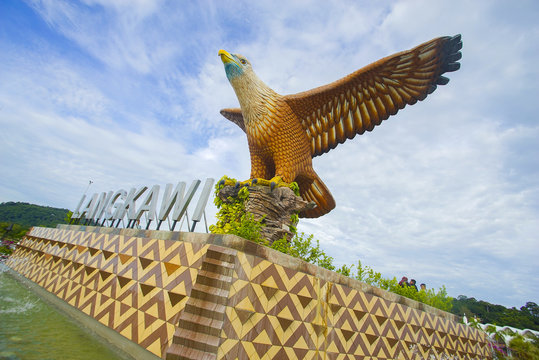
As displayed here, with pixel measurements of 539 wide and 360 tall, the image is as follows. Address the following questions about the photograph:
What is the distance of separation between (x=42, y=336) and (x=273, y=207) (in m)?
4.58

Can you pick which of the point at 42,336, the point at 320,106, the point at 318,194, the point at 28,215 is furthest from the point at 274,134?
the point at 28,215

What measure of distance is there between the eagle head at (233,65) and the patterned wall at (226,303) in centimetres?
465

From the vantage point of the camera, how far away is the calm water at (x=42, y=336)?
11.2 ft

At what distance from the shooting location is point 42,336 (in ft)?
13.2

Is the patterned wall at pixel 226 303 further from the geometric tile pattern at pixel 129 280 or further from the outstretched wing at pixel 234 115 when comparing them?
the outstretched wing at pixel 234 115

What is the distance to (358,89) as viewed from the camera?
24.6ft

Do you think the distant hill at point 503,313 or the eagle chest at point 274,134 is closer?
the eagle chest at point 274,134

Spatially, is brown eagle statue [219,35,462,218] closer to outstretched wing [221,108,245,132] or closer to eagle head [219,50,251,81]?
eagle head [219,50,251,81]

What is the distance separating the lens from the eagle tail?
832 centimetres

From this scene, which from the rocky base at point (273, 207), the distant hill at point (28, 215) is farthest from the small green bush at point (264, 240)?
the distant hill at point (28, 215)

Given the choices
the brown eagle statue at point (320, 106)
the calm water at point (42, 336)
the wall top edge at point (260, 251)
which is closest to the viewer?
the calm water at point (42, 336)

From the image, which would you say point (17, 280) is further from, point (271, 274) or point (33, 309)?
point (271, 274)

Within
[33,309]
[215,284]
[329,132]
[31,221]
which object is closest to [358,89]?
[329,132]

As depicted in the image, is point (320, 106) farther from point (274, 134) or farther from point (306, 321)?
point (306, 321)
